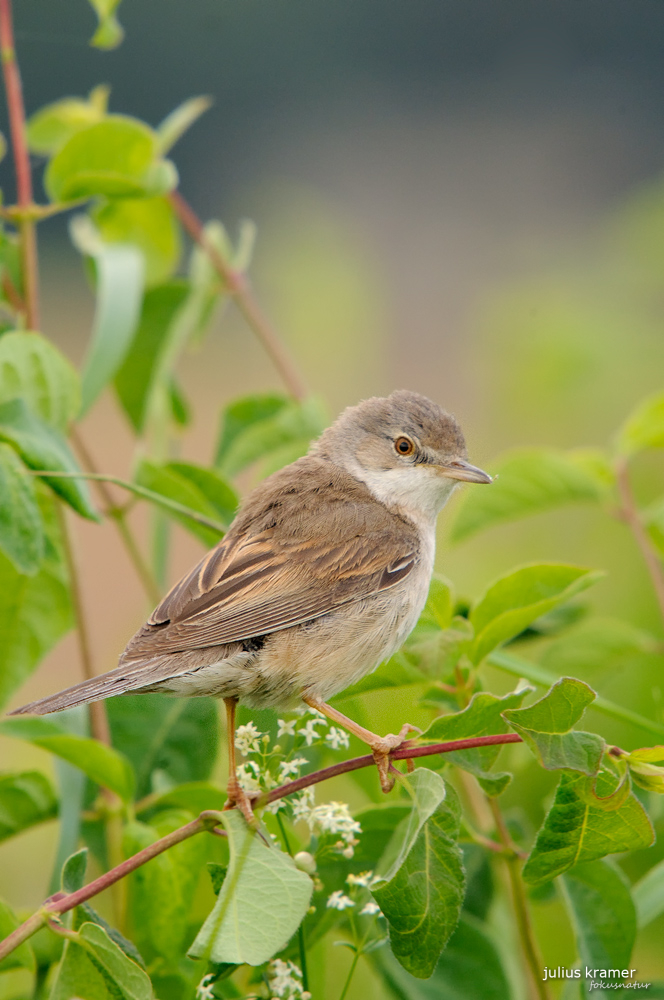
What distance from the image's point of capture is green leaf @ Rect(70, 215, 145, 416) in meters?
2.57

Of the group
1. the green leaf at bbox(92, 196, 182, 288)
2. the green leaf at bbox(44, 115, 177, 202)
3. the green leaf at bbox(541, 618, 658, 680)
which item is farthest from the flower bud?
the green leaf at bbox(92, 196, 182, 288)

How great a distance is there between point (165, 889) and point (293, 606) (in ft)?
2.78

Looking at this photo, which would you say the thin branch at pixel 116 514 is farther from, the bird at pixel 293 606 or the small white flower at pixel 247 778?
the small white flower at pixel 247 778

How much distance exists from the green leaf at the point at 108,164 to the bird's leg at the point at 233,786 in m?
1.43

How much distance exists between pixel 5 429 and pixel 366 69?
19743 mm

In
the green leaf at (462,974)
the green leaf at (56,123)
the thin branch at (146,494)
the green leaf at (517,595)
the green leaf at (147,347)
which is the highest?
the green leaf at (56,123)

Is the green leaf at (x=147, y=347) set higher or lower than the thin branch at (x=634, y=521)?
higher

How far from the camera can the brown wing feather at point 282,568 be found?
8.57 ft

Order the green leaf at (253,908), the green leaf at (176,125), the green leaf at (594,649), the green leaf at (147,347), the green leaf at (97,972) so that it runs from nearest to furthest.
Answer: 1. the green leaf at (253,908)
2. the green leaf at (97,972)
3. the green leaf at (594,649)
4. the green leaf at (176,125)
5. the green leaf at (147,347)

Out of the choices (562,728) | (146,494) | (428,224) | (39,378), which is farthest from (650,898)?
(428,224)

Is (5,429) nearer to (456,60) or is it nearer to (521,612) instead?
(521,612)

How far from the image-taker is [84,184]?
107 inches

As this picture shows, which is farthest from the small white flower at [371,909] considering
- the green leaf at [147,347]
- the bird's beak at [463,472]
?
the green leaf at [147,347]

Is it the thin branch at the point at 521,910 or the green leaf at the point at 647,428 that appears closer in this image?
the thin branch at the point at 521,910
